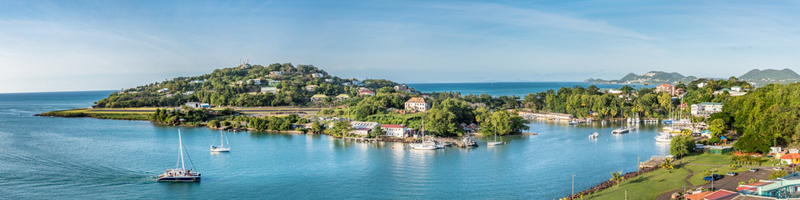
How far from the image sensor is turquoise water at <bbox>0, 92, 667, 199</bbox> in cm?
1684

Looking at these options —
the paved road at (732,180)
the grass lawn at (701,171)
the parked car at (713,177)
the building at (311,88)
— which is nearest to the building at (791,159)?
the paved road at (732,180)

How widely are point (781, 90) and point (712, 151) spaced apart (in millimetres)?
10205

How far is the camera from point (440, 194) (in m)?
16.4

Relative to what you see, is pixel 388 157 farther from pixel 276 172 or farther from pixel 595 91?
pixel 595 91

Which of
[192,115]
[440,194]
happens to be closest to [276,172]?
[440,194]

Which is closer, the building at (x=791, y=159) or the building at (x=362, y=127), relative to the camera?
the building at (x=791, y=159)

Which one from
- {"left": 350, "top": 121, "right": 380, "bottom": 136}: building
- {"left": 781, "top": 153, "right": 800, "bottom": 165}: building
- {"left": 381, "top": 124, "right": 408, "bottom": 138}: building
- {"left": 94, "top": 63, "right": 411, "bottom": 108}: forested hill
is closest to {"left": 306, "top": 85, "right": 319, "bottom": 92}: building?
{"left": 94, "top": 63, "right": 411, "bottom": 108}: forested hill

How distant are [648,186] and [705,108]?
31201mm

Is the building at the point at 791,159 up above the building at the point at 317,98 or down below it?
below

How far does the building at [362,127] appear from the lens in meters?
31.5

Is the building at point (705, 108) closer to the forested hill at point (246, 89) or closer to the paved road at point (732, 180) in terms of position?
the paved road at point (732, 180)

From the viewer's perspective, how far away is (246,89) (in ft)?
228

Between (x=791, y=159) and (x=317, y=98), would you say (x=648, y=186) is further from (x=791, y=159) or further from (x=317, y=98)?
(x=317, y=98)

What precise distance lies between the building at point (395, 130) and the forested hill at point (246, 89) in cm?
2960
